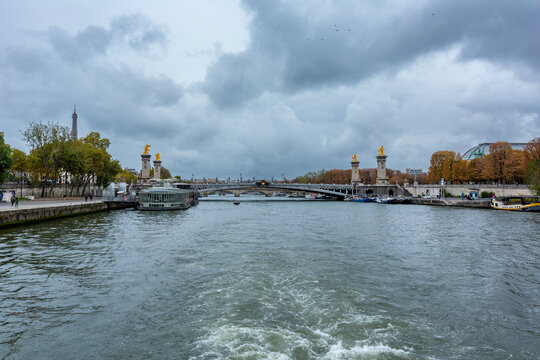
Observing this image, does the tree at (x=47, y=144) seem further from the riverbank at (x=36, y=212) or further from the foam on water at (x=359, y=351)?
the foam on water at (x=359, y=351)

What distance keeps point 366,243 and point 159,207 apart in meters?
31.8

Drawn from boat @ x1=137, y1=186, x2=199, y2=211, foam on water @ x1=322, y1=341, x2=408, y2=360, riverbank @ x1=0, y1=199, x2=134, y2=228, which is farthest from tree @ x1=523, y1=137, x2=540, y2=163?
riverbank @ x1=0, y1=199, x2=134, y2=228

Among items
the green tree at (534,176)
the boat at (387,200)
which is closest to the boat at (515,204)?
the green tree at (534,176)

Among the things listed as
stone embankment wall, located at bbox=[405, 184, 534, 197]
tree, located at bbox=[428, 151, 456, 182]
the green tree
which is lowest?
stone embankment wall, located at bbox=[405, 184, 534, 197]

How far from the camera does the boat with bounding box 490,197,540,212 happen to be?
4106 cm

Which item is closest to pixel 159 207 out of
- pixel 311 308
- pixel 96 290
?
pixel 96 290

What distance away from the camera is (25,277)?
36.2 feet

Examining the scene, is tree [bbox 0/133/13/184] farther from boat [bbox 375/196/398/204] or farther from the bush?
the bush

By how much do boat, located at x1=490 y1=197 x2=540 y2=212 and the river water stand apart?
3042 centimetres

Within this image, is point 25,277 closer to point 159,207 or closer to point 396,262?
Result: point 396,262

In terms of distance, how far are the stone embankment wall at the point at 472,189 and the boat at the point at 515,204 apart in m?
9.05

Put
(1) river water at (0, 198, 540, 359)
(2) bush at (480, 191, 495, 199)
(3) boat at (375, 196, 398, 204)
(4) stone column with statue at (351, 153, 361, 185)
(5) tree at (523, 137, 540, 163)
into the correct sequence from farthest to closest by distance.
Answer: (4) stone column with statue at (351, 153, 361, 185) → (3) boat at (375, 196, 398, 204) → (2) bush at (480, 191, 495, 199) → (5) tree at (523, 137, 540, 163) → (1) river water at (0, 198, 540, 359)

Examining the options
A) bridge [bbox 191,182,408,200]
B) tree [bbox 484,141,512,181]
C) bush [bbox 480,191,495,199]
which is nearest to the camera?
bush [bbox 480,191,495,199]

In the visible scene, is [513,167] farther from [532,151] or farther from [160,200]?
[160,200]
